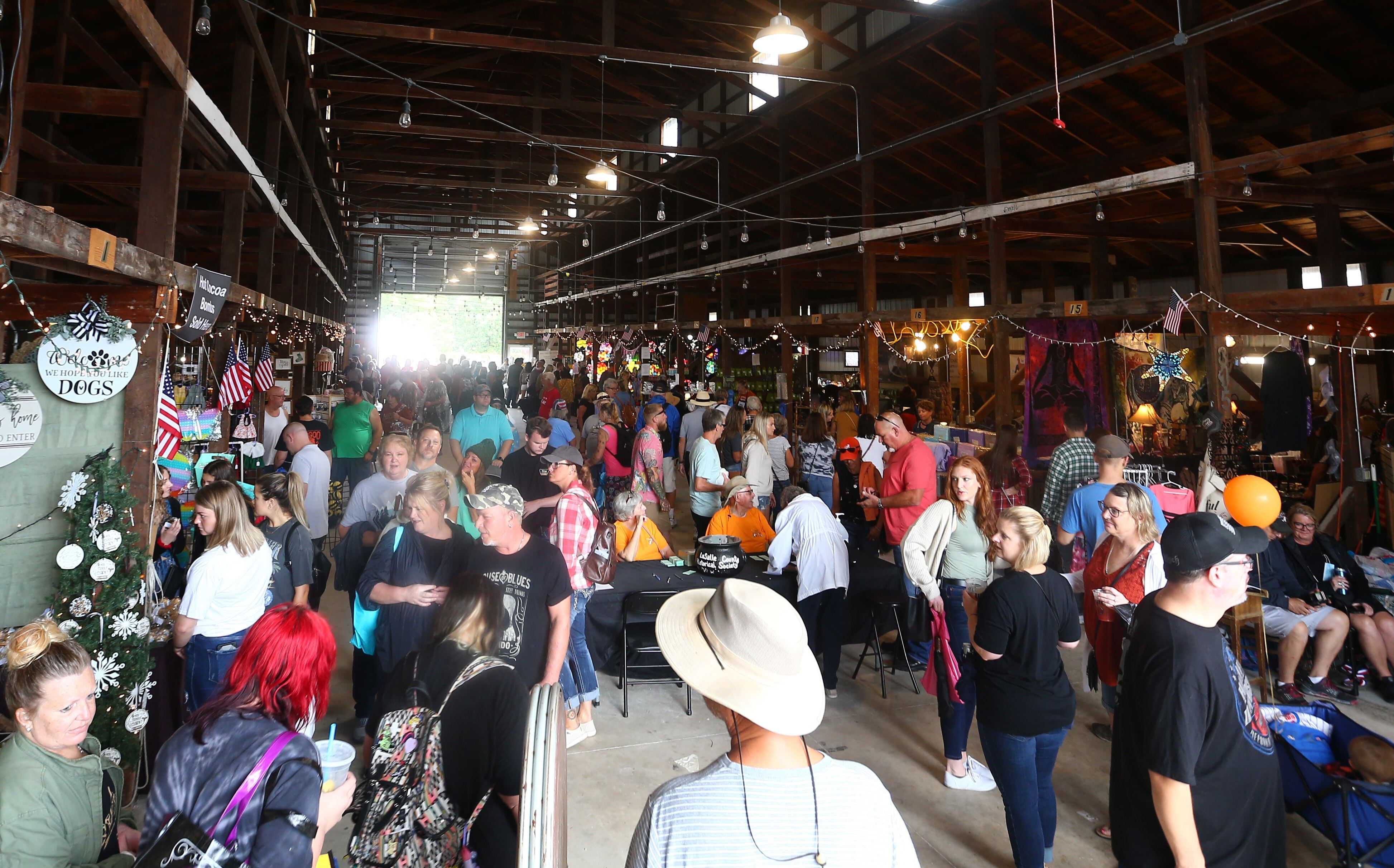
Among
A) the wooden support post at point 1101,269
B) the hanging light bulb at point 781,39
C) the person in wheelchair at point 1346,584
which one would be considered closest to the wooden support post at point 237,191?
the hanging light bulb at point 781,39

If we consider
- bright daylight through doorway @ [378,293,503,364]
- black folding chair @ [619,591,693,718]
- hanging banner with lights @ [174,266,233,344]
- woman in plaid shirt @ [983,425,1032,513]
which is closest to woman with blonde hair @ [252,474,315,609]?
hanging banner with lights @ [174,266,233,344]

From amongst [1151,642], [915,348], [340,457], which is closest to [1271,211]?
[915,348]

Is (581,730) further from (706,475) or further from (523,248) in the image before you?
(523,248)

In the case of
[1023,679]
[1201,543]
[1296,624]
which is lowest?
[1296,624]

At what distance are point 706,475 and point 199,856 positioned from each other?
467cm

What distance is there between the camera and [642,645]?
486cm

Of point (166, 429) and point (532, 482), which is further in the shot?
point (532, 482)

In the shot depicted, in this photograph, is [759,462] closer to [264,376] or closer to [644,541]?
[644,541]

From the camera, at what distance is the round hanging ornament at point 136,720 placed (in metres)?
3.20

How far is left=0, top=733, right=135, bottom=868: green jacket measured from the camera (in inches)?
68.6

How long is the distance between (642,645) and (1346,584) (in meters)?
4.60

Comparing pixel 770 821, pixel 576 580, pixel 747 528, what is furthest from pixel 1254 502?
pixel 770 821

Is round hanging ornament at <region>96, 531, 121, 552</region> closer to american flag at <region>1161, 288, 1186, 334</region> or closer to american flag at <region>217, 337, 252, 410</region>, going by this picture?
american flag at <region>217, 337, 252, 410</region>

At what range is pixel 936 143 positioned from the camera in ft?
38.3
